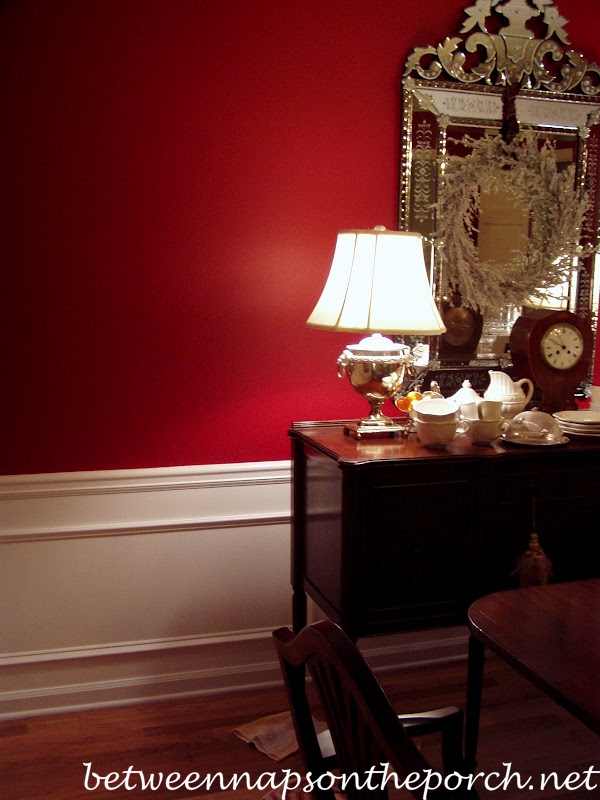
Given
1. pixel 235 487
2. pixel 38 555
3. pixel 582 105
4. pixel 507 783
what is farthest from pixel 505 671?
pixel 582 105

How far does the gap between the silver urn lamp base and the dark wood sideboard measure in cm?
4

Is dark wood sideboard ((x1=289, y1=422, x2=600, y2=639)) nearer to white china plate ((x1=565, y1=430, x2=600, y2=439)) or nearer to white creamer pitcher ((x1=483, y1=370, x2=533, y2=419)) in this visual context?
white china plate ((x1=565, y1=430, x2=600, y2=439))

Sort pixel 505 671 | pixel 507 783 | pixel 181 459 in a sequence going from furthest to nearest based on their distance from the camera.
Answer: pixel 505 671 < pixel 181 459 < pixel 507 783

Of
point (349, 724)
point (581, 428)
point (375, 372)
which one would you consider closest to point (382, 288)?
point (375, 372)

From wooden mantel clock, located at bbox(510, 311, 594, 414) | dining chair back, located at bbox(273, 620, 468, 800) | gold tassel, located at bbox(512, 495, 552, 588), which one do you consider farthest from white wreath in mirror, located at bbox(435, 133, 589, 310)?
dining chair back, located at bbox(273, 620, 468, 800)

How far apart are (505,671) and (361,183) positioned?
1.87 metres

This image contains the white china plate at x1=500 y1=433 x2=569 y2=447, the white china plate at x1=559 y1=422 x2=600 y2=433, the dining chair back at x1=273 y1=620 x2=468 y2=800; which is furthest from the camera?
the white china plate at x1=559 y1=422 x2=600 y2=433

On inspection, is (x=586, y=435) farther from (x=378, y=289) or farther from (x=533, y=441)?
(x=378, y=289)

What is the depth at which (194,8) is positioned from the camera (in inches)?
102

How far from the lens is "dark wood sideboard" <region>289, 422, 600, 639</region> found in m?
2.21

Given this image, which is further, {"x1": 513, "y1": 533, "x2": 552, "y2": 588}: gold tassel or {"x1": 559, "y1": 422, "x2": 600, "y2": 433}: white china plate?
{"x1": 559, "y1": 422, "x2": 600, "y2": 433}: white china plate

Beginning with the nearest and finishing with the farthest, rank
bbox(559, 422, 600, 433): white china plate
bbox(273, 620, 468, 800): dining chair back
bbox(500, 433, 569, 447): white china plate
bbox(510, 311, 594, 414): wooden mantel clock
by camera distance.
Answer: bbox(273, 620, 468, 800): dining chair back → bbox(500, 433, 569, 447): white china plate → bbox(559, 422, 600, 433): white china plate → bbox(510, 311, 594, 414): wooden mantel clock

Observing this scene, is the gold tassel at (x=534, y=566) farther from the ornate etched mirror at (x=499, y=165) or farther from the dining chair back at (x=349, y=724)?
the dining chair back at (x=349, y=724)

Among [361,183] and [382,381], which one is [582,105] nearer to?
[361,183]
